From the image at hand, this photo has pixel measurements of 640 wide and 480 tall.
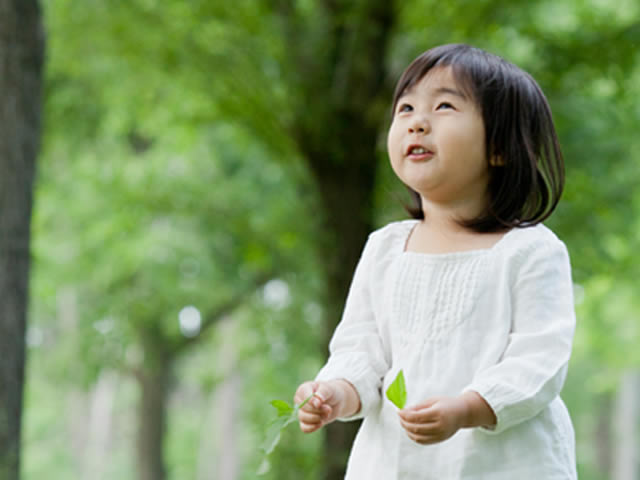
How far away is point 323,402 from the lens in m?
1.70

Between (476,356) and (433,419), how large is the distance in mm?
261

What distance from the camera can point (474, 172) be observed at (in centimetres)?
178

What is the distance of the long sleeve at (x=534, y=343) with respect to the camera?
61.0 inches

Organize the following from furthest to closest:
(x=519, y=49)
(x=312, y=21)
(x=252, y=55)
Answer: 1. (x=519, y=49)
2. (x=312, y=21)
3. (x=252, y=55)

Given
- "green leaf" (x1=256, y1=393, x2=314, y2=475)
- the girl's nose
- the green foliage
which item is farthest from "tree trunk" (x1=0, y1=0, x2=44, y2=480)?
the girl's nose

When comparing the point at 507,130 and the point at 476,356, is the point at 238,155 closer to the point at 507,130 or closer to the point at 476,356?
the point at 507,130

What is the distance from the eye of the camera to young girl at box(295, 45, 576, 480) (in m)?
1.61

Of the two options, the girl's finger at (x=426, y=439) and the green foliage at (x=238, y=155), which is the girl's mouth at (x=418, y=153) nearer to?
the girl's finger at (x=426, y=439)

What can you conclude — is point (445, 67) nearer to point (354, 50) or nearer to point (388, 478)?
point (388, 478)

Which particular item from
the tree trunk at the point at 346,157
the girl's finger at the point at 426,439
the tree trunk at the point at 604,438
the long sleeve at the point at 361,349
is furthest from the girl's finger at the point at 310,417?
the tree trunk at the point at 604,438

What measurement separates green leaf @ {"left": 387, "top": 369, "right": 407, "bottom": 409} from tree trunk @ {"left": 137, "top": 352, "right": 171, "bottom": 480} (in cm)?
1099

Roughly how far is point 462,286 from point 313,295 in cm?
626

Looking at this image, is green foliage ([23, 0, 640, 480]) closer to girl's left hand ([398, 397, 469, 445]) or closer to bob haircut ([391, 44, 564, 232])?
bob haircut ([391, 44, 564, 232])

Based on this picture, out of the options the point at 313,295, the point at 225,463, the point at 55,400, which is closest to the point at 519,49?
the point at 313,295
